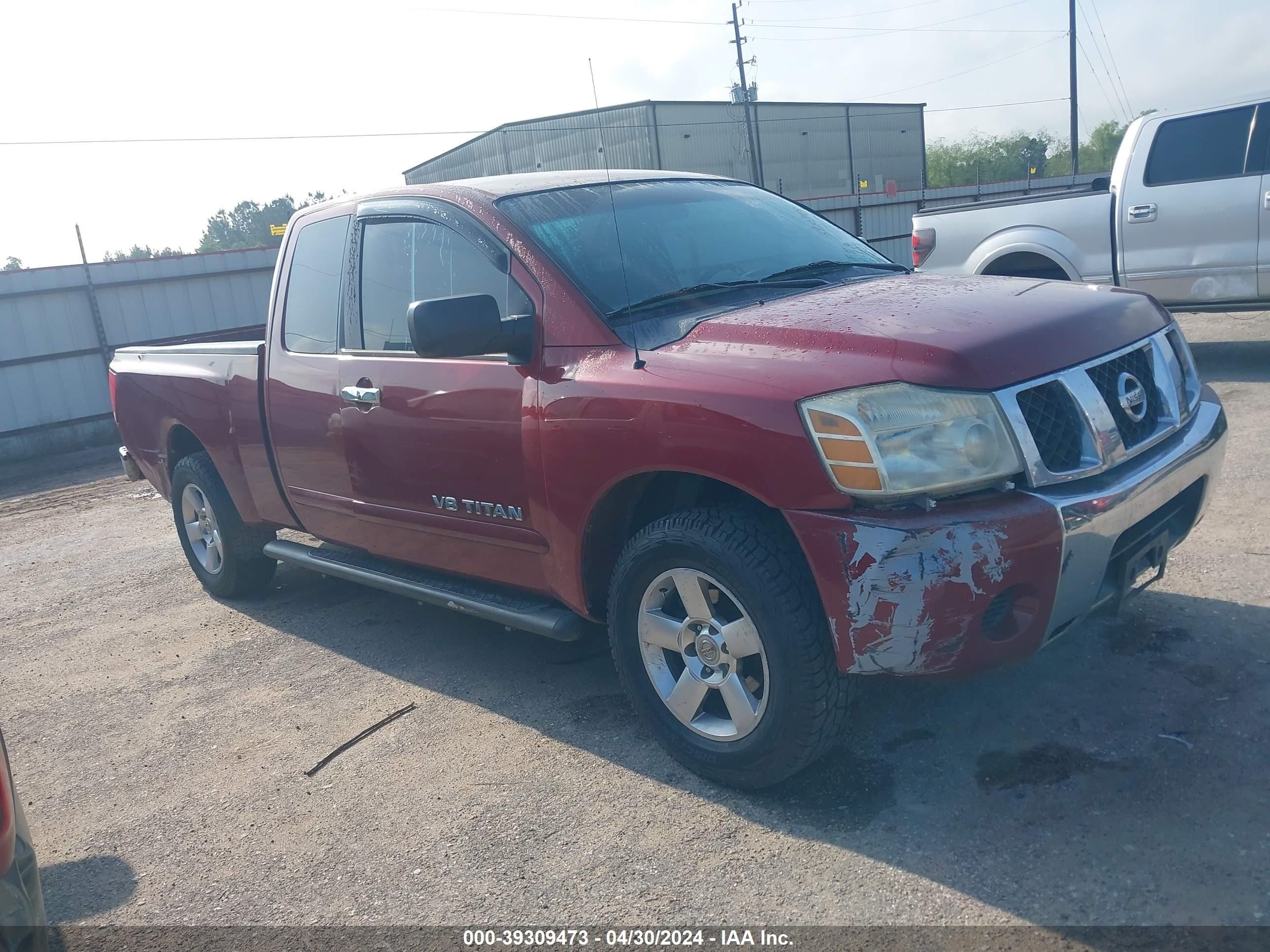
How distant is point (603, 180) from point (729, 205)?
0.52 m

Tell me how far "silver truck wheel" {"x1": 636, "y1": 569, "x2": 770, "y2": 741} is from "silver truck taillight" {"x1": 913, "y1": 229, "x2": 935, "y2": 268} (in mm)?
6307

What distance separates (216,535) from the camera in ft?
17.9

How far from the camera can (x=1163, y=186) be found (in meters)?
7.79

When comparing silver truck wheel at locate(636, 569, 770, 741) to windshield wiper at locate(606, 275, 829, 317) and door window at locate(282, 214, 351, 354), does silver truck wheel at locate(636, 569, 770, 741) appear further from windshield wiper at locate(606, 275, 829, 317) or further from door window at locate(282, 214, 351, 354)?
door window at locate(282, 214, 351, 354)

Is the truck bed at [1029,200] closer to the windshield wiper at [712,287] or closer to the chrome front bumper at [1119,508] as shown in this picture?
the windshield wiper at [712,287]

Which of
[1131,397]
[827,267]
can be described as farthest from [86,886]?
[1131,397]

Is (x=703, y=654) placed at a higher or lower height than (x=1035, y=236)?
lower

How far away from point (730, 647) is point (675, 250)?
59.9 inches

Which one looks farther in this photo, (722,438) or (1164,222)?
(1164,222)

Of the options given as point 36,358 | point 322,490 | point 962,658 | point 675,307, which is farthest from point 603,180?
point 36,358

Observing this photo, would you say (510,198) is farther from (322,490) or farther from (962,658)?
(962,658)

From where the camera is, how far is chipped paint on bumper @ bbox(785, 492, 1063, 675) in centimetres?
250

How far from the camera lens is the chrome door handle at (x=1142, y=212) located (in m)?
7.79

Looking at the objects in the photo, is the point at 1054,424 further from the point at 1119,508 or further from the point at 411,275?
the point at 411,275
